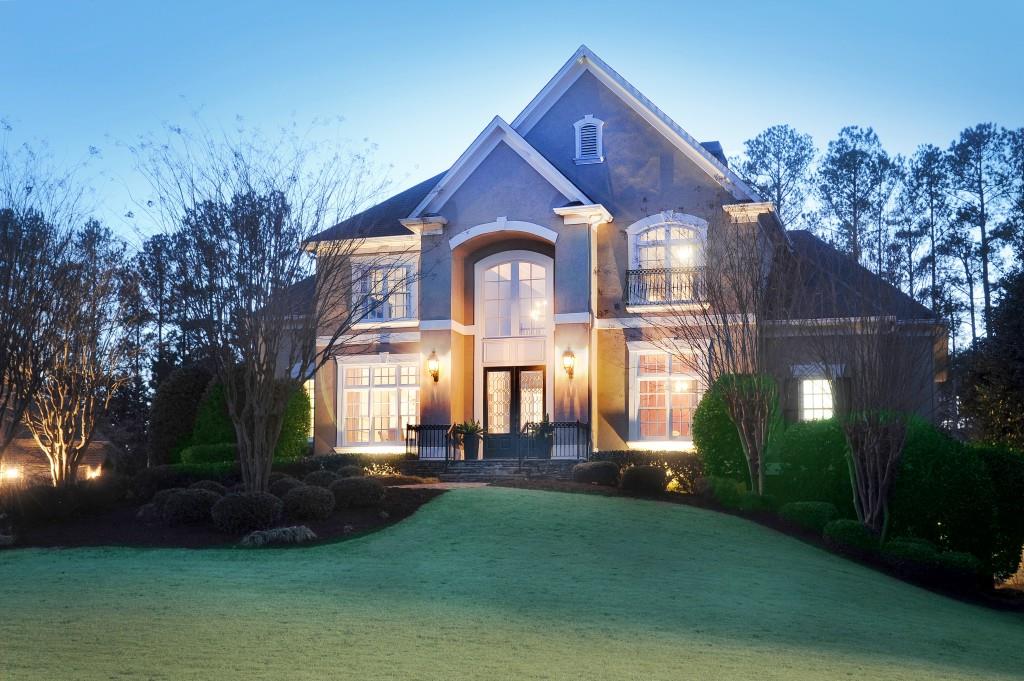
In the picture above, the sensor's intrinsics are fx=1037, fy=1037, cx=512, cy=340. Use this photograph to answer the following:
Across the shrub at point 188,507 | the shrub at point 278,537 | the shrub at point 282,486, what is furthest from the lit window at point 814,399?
the shrub at point 188,507

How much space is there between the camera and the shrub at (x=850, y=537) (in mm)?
16266

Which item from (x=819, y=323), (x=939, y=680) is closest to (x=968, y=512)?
→ (x=819, y=323)

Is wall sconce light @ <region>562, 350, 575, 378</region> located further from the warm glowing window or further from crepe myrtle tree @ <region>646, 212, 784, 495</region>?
crepe myrtle tree @ <region>646, 212, 784, 495</region>

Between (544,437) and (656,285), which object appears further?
(656,285)

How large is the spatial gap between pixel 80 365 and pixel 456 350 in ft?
28.6

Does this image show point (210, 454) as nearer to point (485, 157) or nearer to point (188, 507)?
point (188, 507)

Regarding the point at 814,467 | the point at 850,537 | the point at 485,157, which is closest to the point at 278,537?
the point at 850,537

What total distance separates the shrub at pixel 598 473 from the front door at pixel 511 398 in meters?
5.44

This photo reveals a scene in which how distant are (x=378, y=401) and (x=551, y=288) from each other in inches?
216

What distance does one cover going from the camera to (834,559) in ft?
50.9

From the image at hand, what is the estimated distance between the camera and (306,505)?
15734mm

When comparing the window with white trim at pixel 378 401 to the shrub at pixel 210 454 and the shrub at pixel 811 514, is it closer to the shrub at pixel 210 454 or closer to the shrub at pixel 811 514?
the shrub at pixel 210 454

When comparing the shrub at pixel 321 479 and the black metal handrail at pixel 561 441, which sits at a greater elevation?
the black metal handrail at pixel 561 441

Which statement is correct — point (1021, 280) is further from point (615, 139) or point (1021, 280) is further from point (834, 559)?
point (615, 139)
